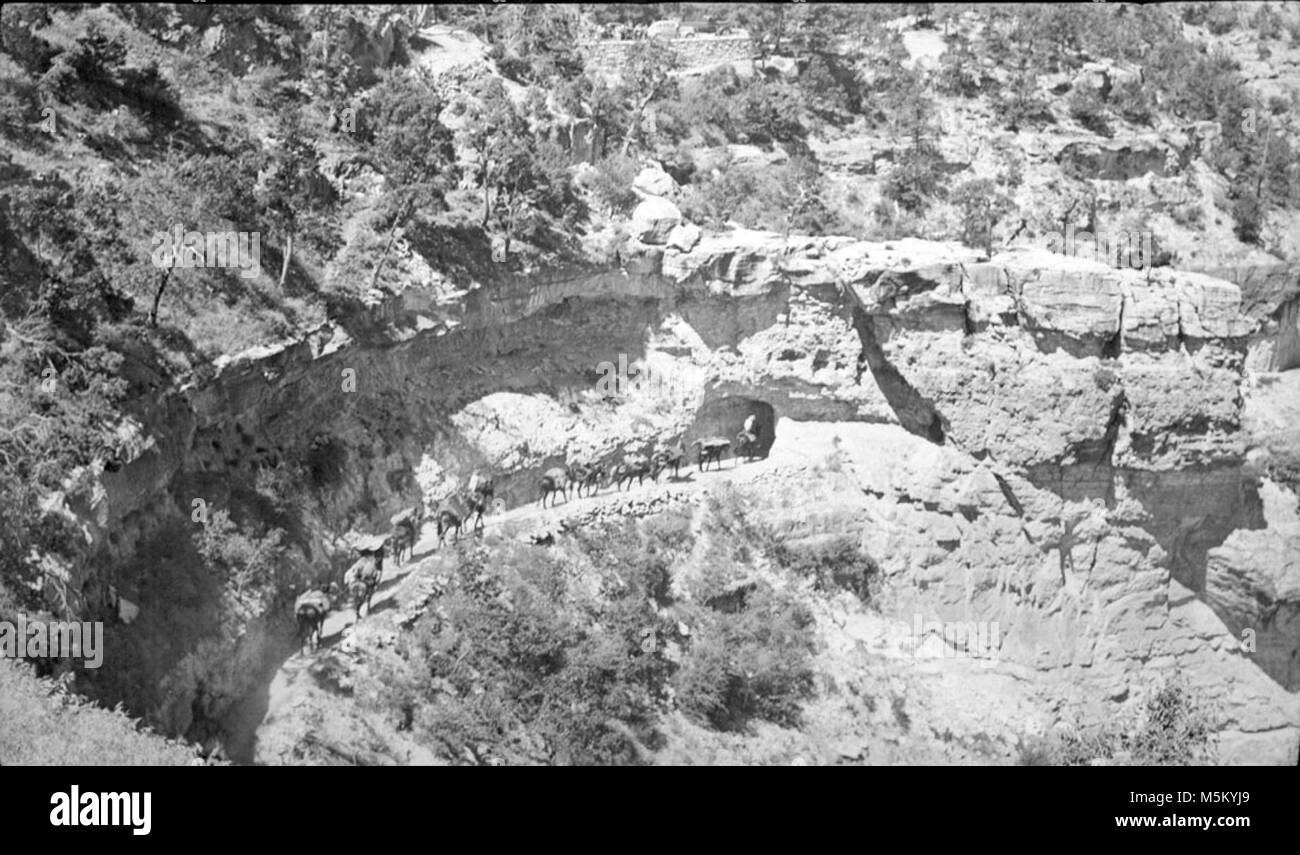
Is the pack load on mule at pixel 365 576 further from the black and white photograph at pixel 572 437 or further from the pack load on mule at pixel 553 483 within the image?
the pack load on mule at pixel 553 483

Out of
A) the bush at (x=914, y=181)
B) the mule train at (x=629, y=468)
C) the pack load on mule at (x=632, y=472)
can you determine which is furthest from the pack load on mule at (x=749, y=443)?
the bush at (x=914, y=181)

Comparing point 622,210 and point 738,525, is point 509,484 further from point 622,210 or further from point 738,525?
point 622,210

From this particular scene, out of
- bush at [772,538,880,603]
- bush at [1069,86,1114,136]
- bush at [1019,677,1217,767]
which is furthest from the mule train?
bush at [1069,86,1114,136]

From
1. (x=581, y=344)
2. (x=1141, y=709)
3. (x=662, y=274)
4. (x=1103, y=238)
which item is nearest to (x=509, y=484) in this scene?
(x=581, y=344)

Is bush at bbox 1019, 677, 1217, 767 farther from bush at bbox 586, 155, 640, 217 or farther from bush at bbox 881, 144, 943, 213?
bush at bbox 881, 144, 943, 213

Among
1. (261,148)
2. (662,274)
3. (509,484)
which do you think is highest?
(261,148)

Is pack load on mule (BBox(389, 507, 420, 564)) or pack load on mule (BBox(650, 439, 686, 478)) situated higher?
pack load on mule (BBox(650, 439, 686, 478))
